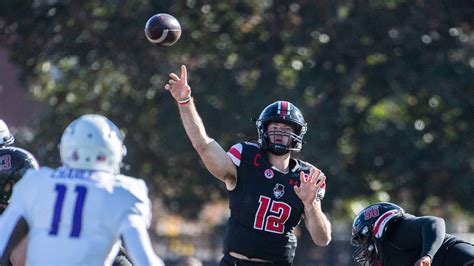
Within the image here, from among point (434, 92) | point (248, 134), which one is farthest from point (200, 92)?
point (434, 92)

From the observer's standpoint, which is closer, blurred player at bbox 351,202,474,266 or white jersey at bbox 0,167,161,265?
white jersey at bbox 0,167,161,265

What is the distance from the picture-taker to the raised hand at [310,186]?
6.75 m

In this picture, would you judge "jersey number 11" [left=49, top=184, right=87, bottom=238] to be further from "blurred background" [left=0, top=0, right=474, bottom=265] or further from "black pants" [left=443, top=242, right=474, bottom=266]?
"blurred background" [left=0, top=0, right=474, bottom=265]

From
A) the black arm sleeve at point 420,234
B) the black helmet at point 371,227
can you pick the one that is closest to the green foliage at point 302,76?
the black helmet at point 371,227

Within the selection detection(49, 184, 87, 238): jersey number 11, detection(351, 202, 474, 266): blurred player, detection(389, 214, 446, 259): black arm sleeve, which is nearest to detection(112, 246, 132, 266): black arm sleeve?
detection(351, 202, 474, 266): blurred player

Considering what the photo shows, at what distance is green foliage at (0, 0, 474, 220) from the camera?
16281mm

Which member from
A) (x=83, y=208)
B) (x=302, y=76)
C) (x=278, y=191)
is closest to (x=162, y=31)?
(x=278, y=191)

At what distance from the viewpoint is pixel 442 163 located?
16.3 meters

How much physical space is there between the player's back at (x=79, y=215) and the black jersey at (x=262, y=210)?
7.59ft

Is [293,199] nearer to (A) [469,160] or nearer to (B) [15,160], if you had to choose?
(B) [15,160]

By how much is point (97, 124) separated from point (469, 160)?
39.0 ft

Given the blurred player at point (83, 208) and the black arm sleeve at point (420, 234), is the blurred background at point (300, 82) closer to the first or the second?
the black arm sleeve at point (420, 234)

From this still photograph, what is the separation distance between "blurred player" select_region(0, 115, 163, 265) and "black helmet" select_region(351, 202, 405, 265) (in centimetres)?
248

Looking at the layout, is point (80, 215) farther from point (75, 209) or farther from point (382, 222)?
point (382, 222)
